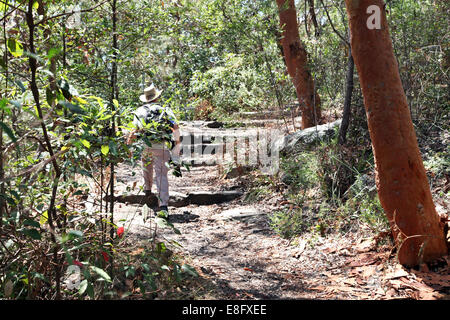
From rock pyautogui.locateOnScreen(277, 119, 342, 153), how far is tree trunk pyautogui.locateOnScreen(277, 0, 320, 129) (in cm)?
152

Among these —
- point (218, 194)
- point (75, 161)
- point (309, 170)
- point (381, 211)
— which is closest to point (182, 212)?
point (218, 194)

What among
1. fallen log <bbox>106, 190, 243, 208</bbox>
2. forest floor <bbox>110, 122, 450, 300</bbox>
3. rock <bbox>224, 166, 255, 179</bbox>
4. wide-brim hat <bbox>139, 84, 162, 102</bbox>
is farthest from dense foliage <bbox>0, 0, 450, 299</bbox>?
rock <bbox>224, 166, 255, 179</bbox>

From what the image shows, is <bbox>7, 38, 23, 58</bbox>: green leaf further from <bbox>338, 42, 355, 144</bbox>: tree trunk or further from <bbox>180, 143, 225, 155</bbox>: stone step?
<bbox>180, 143, 225, 155</bbox>: stone step

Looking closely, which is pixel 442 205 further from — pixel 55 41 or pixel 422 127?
pixel 55 41

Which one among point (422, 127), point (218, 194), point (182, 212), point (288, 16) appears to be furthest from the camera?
point (288, 16)

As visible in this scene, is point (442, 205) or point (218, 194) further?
point (218, 194)

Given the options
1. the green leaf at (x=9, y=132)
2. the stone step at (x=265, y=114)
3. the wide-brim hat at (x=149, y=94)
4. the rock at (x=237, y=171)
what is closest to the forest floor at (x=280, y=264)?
the green leaf at (x=9, y=132)

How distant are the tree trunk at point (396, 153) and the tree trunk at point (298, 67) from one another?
5.72 m

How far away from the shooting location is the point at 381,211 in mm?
4746

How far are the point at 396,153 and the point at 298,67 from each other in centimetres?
643

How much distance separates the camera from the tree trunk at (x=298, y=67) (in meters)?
9.55

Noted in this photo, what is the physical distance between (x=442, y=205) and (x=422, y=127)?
2531 millimetres

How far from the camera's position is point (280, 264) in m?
4.74

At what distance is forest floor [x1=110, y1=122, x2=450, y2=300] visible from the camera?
11.9ft
